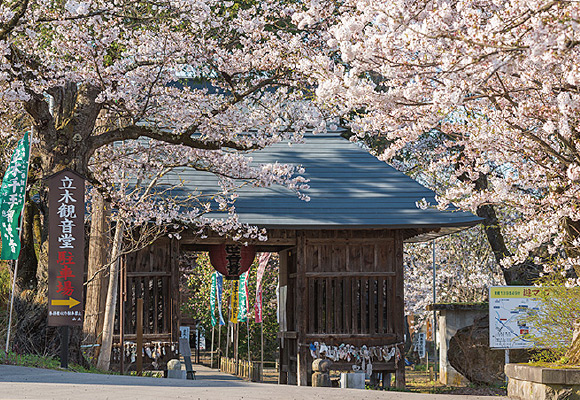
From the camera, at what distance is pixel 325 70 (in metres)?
6.95

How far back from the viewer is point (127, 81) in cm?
1151

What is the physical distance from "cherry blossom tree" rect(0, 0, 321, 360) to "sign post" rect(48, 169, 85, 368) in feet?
3.32

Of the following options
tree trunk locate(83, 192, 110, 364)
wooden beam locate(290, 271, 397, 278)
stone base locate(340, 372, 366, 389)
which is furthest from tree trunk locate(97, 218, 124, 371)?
stone base locate(340, 372, 366, 389)

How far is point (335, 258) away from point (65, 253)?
263 inches

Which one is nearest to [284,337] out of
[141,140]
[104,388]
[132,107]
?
[141,140]

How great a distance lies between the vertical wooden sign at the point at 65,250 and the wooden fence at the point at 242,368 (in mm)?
10249

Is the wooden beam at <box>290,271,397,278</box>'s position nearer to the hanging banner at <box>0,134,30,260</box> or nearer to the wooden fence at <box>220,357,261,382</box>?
the wooden fence at <box>220,357,261,382</box>

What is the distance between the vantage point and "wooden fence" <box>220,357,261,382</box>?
19.7 m

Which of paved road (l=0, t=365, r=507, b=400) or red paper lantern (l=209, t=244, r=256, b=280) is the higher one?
red paper lantern (l=209, t=244, r=256, b=280)

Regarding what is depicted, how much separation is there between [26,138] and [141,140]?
616 centimetres

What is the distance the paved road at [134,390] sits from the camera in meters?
7.18

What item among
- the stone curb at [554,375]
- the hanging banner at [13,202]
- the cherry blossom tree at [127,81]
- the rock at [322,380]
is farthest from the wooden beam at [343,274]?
the stone curb at [554,375]

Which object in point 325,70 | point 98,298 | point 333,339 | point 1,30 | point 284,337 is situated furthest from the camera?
point 284,337

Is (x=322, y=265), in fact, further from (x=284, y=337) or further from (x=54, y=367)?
(x=54, y=367)
